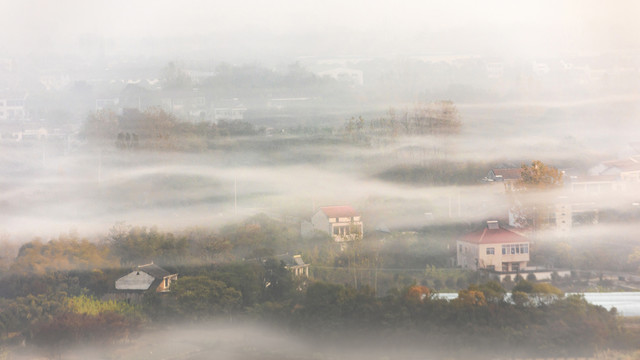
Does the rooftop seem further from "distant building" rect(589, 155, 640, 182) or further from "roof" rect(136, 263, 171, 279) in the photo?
"roof" rect(136, 263, 171, 279)

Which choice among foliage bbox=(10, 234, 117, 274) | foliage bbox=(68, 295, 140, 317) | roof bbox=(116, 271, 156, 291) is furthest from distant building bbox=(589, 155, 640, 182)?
foliage bbox=(10, 234, 117, 274)

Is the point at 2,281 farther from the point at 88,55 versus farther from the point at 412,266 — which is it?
the point at 412,266

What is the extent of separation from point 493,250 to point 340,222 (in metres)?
1.51

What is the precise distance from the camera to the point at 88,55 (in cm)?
927

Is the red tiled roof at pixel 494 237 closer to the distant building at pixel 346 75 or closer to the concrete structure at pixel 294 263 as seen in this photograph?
the concrete structure at pixel 294 263

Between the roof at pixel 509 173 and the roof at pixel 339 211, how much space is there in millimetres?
1457

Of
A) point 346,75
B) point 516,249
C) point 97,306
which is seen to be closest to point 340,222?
point 346,75

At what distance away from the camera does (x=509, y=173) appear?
8891mm

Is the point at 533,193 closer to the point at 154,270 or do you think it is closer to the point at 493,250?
the point at 493,250

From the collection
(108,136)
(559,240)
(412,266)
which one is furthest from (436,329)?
(108,136)

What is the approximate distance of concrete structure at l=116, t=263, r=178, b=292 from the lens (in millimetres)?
8859

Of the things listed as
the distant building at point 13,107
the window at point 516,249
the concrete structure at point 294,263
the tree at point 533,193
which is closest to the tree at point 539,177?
the tree at point 533,193

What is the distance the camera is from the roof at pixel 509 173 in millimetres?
8828

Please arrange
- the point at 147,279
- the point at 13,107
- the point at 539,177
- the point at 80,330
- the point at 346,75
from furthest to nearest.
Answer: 1. the point at 13,107
2. the point at 346,75
3. the point at 147,279
4. the point at 539,177
5. the point at 80,330
